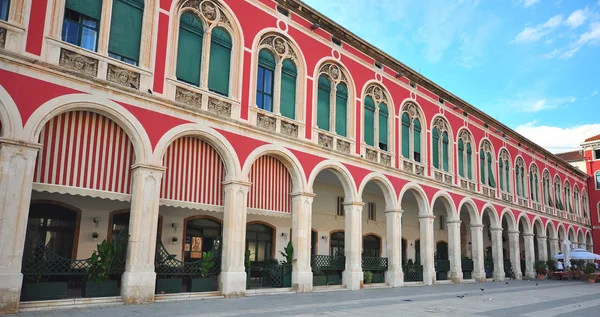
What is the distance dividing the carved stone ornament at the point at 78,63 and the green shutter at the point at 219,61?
10.8ft

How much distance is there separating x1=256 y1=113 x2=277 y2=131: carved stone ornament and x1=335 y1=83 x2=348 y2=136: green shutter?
3.40 m

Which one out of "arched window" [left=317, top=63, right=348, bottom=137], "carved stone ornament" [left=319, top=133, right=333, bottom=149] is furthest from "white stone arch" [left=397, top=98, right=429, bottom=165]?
"carved stone ornament" [left=319, top=133, right=333, bottom=149]

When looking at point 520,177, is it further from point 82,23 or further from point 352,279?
point 82,23

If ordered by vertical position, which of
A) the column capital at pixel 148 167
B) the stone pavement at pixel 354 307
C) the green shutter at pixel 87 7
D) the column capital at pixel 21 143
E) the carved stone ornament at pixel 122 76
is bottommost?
the stone pavement at pixel 354 307

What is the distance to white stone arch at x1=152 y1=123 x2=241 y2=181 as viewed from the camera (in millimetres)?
11539

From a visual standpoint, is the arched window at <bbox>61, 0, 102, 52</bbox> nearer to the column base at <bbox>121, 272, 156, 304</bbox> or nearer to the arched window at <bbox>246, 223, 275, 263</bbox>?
the column base at <bbox>121, 272, 156, 304</bbox>

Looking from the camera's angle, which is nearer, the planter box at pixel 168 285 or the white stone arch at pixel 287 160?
the planter box at pixel 168 285

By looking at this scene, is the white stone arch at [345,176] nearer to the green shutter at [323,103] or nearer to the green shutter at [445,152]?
the green shutter at [323,103]

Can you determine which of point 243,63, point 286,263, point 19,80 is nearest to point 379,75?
point 243,63

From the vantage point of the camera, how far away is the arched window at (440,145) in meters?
22.3

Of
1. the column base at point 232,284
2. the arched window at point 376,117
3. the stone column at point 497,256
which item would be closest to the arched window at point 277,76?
the arched window at point 376,117

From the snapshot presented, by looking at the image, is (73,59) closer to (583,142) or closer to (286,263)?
(286,263)

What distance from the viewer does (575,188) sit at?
129ft

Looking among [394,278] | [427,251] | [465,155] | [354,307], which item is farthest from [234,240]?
[465,155]
